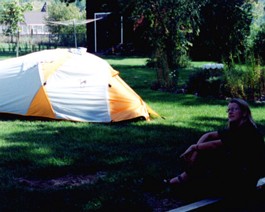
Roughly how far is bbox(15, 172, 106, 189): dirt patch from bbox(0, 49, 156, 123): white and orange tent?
2.88 m

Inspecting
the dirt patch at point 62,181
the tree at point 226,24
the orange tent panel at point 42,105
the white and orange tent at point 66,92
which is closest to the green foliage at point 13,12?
the tree at point 226,24

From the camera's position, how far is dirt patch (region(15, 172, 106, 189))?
4.92m

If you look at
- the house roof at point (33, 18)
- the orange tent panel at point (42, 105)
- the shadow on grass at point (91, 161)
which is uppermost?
the house roof at point (33, 18)

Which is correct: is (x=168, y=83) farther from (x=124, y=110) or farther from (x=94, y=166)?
(x=94, y=166)

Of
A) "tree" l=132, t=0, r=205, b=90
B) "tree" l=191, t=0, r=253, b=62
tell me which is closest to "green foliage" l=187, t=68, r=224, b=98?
"tree" l=132, t=0, r=205, b=90

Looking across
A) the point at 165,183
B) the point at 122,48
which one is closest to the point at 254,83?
the point at 165,183

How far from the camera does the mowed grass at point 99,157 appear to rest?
449 cm

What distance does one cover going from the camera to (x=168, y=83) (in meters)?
12.2

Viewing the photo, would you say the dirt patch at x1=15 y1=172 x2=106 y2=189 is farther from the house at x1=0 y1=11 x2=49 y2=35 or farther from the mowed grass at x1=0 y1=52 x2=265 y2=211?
the house at x1=0 y1=11 x2=49 y2=35

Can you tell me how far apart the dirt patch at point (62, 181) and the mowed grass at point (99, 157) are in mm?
57

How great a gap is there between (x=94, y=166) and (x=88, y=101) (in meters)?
2.77

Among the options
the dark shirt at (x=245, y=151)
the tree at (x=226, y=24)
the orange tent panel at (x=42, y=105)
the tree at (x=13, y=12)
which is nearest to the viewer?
the dark shirt at (x=245, y=151)

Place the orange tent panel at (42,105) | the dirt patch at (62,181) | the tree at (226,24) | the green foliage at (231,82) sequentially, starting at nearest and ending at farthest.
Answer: the dirt patch at (62,181)
the orange tent panel at (42,105)
the green foliage at (231,82)
the tree at (226,24)

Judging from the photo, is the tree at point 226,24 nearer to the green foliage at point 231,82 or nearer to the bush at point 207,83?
the bush at point 207,83
